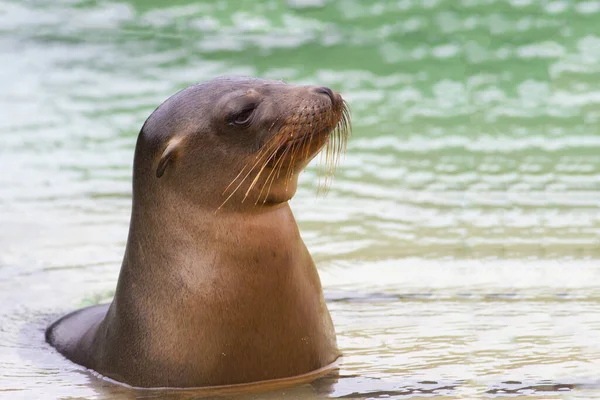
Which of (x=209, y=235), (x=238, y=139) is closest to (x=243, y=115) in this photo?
(x=238, y=139)

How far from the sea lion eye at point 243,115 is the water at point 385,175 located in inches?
39.1

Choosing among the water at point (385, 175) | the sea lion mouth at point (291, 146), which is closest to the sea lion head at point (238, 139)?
the sea lion mouth at point (291, 146)

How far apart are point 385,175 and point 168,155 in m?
3.92

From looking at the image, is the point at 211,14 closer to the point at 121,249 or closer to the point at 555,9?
the point at 555,9

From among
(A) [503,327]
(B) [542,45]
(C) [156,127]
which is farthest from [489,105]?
(C) [156,127]

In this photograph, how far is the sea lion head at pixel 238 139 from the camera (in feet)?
14.5

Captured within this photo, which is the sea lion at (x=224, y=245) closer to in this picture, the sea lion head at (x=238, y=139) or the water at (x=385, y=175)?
the sea lion head at (x=238, y=139)

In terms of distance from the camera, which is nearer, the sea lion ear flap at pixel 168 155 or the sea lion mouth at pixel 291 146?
the sea lion mouth at pixel 291 146

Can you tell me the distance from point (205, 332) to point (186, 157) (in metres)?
0.65

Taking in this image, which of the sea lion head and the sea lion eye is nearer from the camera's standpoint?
the sea lion head

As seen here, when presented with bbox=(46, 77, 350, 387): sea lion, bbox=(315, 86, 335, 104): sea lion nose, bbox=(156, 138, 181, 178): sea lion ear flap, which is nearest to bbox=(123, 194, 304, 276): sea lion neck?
bbox=(46, 77, 350, 387): sea lion

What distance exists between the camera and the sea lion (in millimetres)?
4473

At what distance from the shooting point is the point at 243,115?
454cm

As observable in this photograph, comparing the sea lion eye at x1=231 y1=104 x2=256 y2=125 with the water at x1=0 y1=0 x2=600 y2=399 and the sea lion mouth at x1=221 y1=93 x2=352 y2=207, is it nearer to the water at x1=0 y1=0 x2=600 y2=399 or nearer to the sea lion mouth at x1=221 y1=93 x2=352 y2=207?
the sea lion mouth at x1=221 y1=93 x2=352 y2=207
